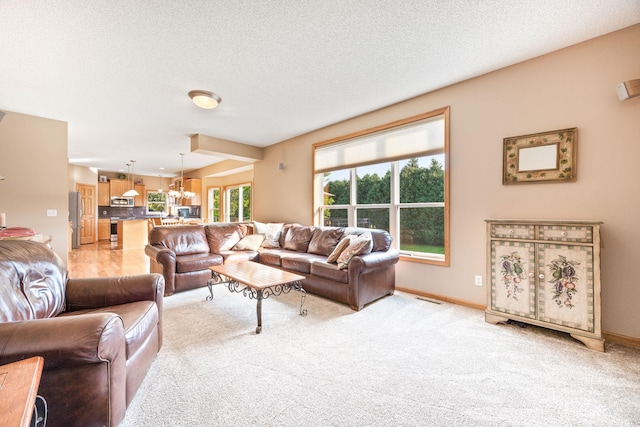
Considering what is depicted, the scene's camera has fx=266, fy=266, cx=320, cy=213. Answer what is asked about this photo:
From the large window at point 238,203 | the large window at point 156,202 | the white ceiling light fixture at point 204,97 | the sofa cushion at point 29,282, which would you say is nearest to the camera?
the sofa cushion at point 29,282

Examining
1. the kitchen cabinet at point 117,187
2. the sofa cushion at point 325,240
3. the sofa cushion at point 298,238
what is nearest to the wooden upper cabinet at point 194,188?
the kitchen cabinet at point 117,187

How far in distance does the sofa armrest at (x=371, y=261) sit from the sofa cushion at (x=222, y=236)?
255 cm

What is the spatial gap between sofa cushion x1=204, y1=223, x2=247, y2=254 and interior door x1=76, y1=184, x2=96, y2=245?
22.7 ft

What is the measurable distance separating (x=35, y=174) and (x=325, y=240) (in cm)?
462

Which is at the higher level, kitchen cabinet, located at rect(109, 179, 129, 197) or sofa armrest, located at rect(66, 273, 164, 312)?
kitchen cabinet, located at rect(109, 179, 129, 197)

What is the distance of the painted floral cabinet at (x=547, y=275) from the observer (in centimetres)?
216

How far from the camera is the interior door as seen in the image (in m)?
8.75

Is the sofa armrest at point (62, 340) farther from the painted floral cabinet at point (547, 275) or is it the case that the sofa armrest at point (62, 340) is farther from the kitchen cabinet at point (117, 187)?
the kitchen cabinet at point (117, 187)

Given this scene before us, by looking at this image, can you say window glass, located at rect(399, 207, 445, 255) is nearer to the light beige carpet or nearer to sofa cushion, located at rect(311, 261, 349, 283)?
the light beige carpet

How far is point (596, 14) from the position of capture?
209 centimetres

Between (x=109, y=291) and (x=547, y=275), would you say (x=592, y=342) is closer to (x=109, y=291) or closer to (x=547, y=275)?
(x=547, y=275)

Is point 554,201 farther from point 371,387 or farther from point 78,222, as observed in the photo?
point 78,222

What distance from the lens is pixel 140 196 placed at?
35.3 feet

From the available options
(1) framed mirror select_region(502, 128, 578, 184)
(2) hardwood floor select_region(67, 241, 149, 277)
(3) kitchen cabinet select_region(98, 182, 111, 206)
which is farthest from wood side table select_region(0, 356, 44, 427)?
(3) kitchen cabinet select_region(98, 182, 111, 206)
